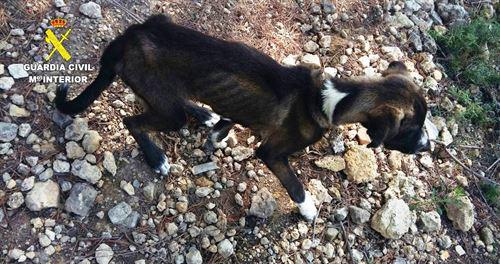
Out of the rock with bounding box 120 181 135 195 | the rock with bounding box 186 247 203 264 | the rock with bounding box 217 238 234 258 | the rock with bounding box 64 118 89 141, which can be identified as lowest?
the rock with bounding box 186 247 203 264

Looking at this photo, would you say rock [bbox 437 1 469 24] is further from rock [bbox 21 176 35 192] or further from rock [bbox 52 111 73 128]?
rock [bbox 21 176 35 192]

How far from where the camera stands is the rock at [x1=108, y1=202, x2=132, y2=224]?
177 inches

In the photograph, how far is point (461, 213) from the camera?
5246 mm

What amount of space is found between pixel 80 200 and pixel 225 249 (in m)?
1.29

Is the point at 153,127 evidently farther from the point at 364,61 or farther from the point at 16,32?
the point at 364,61

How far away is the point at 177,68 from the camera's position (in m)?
4.29

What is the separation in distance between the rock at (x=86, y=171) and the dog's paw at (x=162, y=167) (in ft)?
1.63

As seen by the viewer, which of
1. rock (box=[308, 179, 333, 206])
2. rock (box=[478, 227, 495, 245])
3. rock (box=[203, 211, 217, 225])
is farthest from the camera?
rock (box=[478, 227, 495, 245])

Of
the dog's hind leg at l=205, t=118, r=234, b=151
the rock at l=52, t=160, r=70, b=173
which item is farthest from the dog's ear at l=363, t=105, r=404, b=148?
the rock at l=52, t=160, r=70, b=173

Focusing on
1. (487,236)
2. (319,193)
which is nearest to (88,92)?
(319,193)

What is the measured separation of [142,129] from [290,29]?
88.1 inches

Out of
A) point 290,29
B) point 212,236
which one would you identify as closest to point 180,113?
point 212,236

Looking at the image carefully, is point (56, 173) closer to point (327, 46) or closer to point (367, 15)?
point (327, 46)

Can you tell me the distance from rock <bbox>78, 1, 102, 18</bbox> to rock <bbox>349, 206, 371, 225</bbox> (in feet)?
10.2
